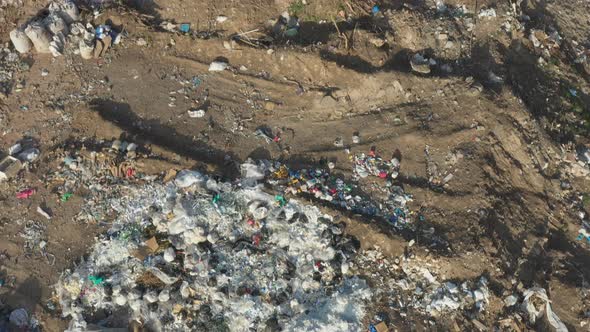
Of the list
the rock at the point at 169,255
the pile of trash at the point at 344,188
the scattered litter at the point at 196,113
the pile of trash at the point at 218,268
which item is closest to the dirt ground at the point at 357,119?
the scattered litter at the point at 196,113

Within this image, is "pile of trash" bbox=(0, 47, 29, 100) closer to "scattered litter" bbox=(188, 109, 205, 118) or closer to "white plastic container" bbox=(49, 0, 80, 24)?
"white plastic container" bbox=(49, 0, 80, 24)

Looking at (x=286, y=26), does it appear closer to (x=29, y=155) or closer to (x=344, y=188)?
(x=344, y=188)

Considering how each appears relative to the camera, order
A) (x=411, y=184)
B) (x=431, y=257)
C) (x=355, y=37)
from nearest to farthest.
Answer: (x=431, y=257), (x=411, y=184), (x=355, y=37)

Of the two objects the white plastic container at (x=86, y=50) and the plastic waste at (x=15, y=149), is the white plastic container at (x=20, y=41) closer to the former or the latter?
the white plastic container at (x=86, y=50)

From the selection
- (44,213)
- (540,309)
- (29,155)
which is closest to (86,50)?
(29,155)

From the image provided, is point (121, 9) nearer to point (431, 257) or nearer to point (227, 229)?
point (227, 229)

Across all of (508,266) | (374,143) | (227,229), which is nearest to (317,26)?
(374,143)
